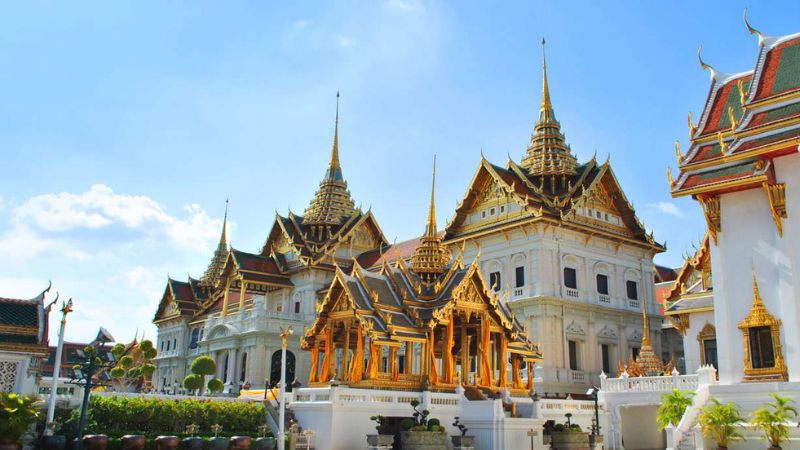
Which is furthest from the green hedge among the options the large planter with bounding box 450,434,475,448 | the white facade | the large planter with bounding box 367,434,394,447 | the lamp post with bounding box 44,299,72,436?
the white facade

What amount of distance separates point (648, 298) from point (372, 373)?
2242cm

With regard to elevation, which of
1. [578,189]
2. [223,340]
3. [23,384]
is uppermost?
[578,189]

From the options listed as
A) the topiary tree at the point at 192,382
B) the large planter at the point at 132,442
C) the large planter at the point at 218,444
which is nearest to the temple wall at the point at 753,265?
the large planter at the point at 218,444

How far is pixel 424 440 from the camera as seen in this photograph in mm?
14594

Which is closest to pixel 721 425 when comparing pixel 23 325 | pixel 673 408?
pixel 673 408

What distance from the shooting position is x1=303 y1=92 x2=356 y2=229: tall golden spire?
47.2 meters

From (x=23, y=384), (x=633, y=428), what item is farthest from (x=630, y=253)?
(x=23, y=384)

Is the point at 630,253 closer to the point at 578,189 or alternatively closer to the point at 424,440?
the point at 578,189

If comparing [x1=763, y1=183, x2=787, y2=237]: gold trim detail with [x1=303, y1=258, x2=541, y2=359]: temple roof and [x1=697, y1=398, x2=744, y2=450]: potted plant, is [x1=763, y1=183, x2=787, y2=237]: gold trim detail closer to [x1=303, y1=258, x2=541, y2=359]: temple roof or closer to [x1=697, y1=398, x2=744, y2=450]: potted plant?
[x1=697, y1=398, x2=744, y2=450]: potted plant

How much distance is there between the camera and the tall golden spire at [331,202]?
4716 centimetres

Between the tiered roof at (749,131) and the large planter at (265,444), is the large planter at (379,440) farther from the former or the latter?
the tiered roof at (749,131)

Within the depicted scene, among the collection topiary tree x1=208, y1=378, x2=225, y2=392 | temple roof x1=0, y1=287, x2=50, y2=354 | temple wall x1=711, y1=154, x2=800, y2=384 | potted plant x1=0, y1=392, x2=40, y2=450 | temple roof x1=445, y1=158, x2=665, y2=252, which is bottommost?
potted plant x1=0, y1=392, x2=40, y2=450

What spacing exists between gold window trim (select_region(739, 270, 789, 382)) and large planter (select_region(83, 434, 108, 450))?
508 inches

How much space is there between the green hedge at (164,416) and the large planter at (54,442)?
1.14 meters
